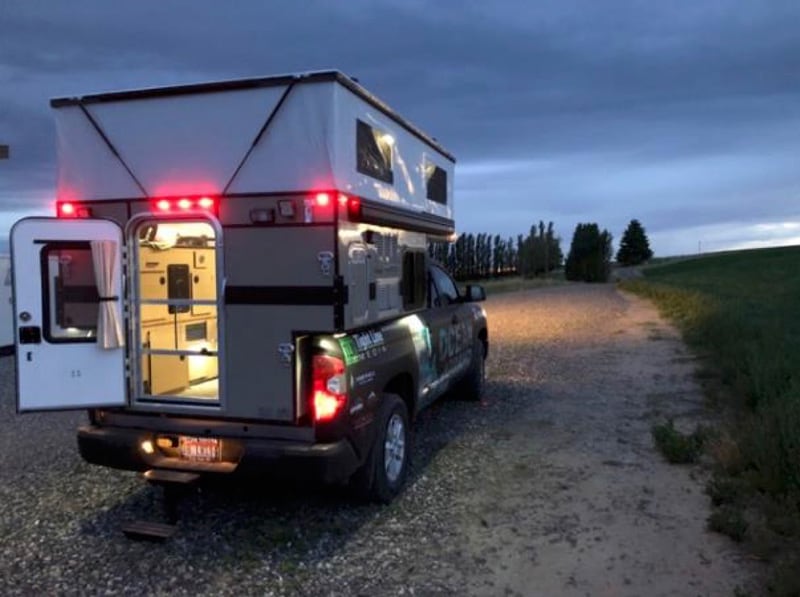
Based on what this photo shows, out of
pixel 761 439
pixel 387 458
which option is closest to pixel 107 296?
→ pixel 387 458

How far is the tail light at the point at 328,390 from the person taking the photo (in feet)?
15.7

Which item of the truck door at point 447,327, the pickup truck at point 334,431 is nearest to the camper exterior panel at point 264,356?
the pickup truck at point 334,431

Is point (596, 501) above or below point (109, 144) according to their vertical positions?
below

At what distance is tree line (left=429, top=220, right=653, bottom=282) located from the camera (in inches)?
1911

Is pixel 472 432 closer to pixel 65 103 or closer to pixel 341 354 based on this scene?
pixel 341 354

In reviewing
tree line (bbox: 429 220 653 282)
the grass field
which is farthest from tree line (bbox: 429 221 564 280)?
the grass field

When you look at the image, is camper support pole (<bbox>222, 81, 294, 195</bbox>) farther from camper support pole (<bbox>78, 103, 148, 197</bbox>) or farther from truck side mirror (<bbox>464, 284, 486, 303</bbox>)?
truck side mirror (<bbox>464, 284, 486, 303</bbox>)

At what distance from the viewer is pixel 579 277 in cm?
5969

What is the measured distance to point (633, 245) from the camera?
94.2m

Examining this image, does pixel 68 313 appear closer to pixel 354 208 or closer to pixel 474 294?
pixel 354 208

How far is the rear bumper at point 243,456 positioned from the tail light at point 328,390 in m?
0.21

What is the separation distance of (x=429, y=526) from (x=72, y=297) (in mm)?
2923

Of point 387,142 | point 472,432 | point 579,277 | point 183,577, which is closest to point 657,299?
point 472,432

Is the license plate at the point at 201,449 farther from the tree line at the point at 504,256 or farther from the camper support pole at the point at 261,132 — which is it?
the tree line at the point at 504,256
